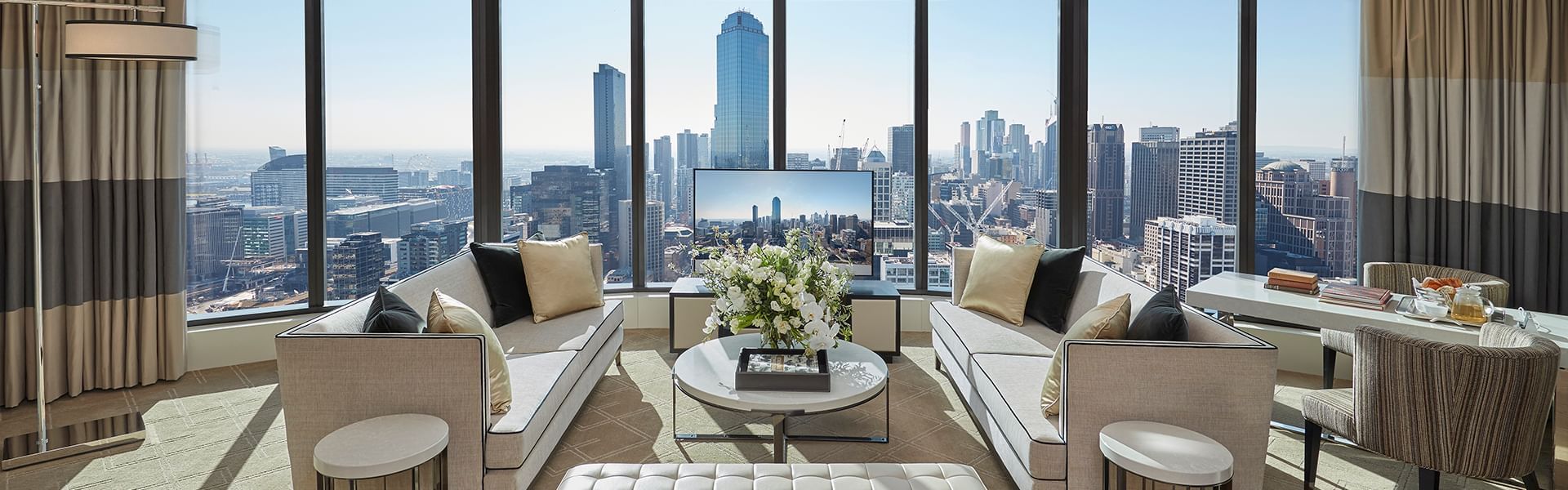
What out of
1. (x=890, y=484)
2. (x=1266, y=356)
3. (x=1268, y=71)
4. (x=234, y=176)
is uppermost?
(x=1268, y=71)

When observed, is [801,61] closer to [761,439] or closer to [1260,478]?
[761,439]

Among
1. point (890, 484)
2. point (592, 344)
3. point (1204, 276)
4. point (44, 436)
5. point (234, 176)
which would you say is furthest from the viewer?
point (1204, 276)

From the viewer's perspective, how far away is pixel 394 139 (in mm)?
4648

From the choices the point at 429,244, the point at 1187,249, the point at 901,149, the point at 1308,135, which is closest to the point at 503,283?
the point at 429,244

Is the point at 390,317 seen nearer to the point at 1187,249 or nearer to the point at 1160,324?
the point at 1160,324

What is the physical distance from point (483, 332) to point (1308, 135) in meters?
4.22

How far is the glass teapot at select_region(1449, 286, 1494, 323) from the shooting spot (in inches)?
106

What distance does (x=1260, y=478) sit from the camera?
7.63 ft

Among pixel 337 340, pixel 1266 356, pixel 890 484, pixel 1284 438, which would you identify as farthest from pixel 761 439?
pixel 1284 438

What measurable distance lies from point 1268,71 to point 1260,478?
9.40 ft

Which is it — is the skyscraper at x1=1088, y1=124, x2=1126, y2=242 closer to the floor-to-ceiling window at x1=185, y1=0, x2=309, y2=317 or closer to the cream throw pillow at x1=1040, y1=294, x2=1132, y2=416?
the cream throw pillow at x1=1040, y1=294, x2=1132, y2=416

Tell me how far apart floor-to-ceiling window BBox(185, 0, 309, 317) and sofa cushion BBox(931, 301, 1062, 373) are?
356 cm

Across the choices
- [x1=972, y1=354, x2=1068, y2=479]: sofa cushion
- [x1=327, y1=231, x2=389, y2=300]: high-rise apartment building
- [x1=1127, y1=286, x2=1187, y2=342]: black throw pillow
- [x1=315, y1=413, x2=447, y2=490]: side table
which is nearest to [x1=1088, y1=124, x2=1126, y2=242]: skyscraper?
[x1=972, y1=354, x2=1068, y2=479]: sofa cushion

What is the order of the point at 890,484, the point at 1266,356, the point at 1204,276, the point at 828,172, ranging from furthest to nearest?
the point at 828,172
the point at 1204,276
the point at 1266,356
the point at 890,484
